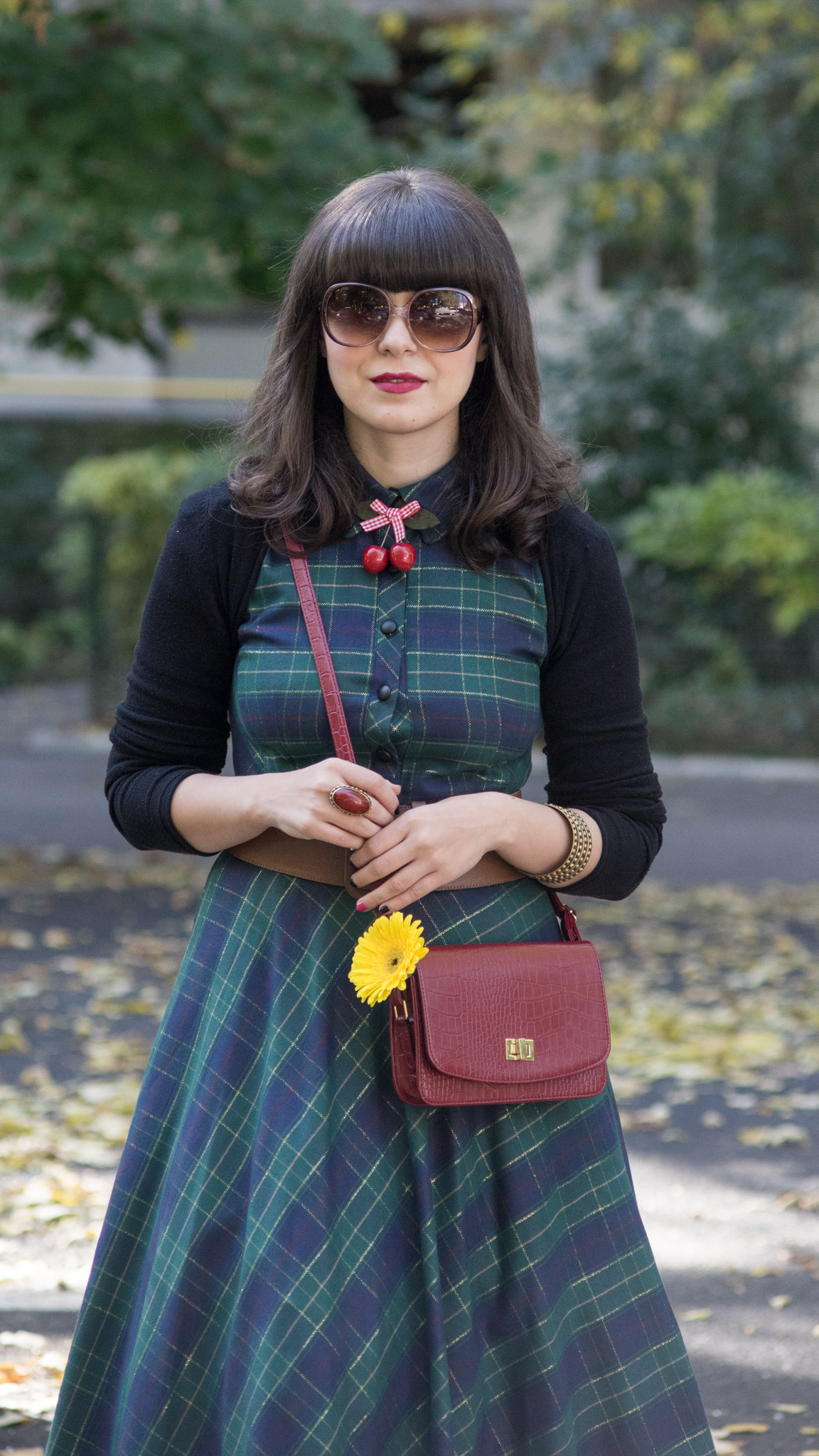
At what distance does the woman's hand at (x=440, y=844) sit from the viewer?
1.82 meters

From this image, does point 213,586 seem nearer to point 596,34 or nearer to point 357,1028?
point 357,1028

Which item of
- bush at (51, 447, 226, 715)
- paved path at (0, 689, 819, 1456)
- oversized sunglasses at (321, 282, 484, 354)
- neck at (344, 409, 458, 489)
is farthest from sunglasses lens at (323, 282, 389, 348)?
bush at (51, 447, 226, 715)

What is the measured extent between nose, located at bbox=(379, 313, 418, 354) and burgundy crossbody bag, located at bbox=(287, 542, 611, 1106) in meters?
0.26

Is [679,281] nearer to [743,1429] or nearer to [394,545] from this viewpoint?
[743,1429]

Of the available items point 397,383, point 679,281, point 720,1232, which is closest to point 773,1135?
point 720,1232

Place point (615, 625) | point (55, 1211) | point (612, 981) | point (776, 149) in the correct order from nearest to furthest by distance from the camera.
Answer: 1. point (615, 625)
2. point (55, 1211)
3. point (612, 981)
4. point (776, 149)

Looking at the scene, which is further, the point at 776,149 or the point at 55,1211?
the point at 776,149

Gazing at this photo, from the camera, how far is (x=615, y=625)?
6.71 ft

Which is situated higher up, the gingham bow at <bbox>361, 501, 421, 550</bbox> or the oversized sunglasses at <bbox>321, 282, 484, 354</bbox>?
the oversized sunglasses at <bbox>321, 282, 484, 354</bbox>

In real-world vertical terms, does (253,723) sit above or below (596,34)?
below

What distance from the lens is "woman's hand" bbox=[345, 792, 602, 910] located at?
5.97 ft

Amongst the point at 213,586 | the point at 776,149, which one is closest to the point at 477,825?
the point at 213,586

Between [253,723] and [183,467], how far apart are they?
40.8ft

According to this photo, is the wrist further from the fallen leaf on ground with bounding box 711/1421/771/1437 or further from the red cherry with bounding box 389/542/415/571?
the fallen leaf on ground with bounding box 711/1421/771/1437
